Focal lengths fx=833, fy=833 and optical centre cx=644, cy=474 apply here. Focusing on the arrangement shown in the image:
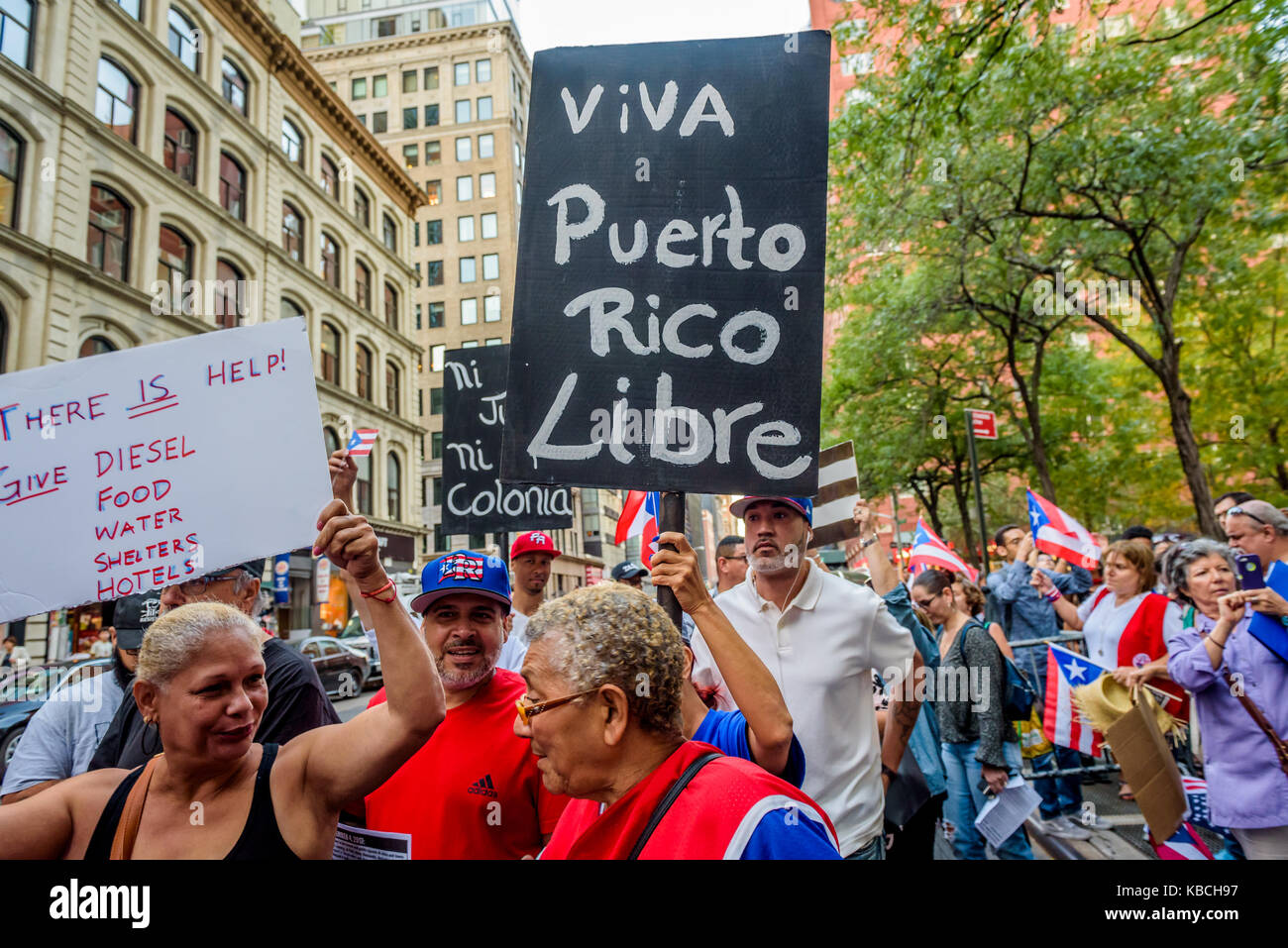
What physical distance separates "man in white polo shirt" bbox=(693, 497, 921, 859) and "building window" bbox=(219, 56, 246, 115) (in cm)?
2978

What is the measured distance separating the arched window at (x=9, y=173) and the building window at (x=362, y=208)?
53.8 ft

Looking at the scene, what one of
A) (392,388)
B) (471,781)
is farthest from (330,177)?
(471,781)

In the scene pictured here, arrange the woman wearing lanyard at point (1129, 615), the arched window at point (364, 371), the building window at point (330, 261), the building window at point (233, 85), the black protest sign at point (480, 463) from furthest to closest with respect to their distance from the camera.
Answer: the arched window at point (364, 371) < the building window at point (330, 261) < the building window at point (233, 85) < the black protest sign at point (480, 463) < the woman wearing lanyard at point (1129, 615)

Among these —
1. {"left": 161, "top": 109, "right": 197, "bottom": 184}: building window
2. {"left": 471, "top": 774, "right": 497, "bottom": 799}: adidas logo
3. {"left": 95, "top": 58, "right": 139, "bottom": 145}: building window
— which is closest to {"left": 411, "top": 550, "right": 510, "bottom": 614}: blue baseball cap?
{"left": 471, "top": 774, "right": 497, "bottom": 799}: adidas logo

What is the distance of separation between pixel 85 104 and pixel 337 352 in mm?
13141

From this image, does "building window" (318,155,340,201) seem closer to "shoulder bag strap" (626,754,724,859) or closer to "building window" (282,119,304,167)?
"building window" (282,119,304,167)

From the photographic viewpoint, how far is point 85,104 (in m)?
20.5

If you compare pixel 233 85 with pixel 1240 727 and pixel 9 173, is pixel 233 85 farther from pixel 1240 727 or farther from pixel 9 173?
pixel 1240 727

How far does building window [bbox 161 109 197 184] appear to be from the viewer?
79.5 ft

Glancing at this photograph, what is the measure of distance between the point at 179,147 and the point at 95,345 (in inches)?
295

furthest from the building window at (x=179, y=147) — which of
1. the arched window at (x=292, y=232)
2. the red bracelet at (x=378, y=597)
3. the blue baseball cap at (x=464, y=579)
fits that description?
the red bracelet at (x=378, y=597)

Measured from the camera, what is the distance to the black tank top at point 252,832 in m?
1.88

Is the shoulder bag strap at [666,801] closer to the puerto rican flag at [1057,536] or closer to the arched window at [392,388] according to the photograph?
the puerto rican flag at [1057,536]

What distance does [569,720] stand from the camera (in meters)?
1.75
